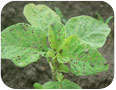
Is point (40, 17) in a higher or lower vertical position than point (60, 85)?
higher

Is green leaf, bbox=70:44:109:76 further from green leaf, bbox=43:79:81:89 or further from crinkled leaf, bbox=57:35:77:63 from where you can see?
Answer: green leaf, bbox=43:79:81:89

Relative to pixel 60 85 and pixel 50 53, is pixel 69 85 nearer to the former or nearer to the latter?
pixel 60 85

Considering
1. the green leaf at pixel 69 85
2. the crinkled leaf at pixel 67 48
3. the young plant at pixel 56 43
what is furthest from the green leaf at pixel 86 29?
the green leaf at pixel 69 85

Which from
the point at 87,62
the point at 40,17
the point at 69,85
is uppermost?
the point at 40,17

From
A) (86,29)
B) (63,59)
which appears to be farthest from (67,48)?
(86,29)

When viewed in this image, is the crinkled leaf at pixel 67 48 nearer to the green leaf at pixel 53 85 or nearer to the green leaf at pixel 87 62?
the green leaf at pixel 87 62

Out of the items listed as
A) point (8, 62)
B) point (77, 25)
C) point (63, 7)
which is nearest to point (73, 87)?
point (77, 25)
